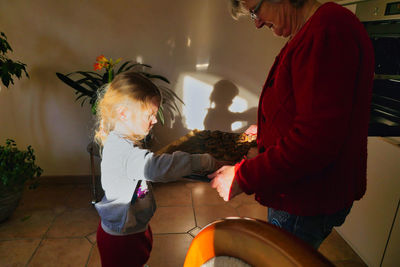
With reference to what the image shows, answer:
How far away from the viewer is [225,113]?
2646 millimetres

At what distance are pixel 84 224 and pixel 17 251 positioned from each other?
0.43 metres

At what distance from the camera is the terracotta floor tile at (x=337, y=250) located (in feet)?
5.75

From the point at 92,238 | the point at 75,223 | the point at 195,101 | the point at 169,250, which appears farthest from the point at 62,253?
the point at 195,101

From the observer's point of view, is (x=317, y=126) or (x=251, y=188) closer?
(x=317, y=126)

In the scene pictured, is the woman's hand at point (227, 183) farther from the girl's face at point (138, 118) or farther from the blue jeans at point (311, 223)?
the girl's face at point (138, 118)

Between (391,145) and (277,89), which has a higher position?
(277,89)

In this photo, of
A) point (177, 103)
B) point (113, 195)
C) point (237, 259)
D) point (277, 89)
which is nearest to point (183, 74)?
point (177, 103)

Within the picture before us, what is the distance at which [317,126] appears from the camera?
0.62m

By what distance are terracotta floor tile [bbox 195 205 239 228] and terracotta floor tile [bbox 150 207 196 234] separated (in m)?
A: 0.06

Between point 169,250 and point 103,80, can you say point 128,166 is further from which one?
point 103,80

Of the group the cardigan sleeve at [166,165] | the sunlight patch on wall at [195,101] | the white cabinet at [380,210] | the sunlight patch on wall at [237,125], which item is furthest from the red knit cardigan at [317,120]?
the sunlight patch on wall at [237,125]

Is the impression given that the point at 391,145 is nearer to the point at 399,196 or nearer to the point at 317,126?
the point at 399,196

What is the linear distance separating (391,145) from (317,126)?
1.13m

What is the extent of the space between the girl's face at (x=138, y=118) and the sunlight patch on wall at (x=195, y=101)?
5.01ft
